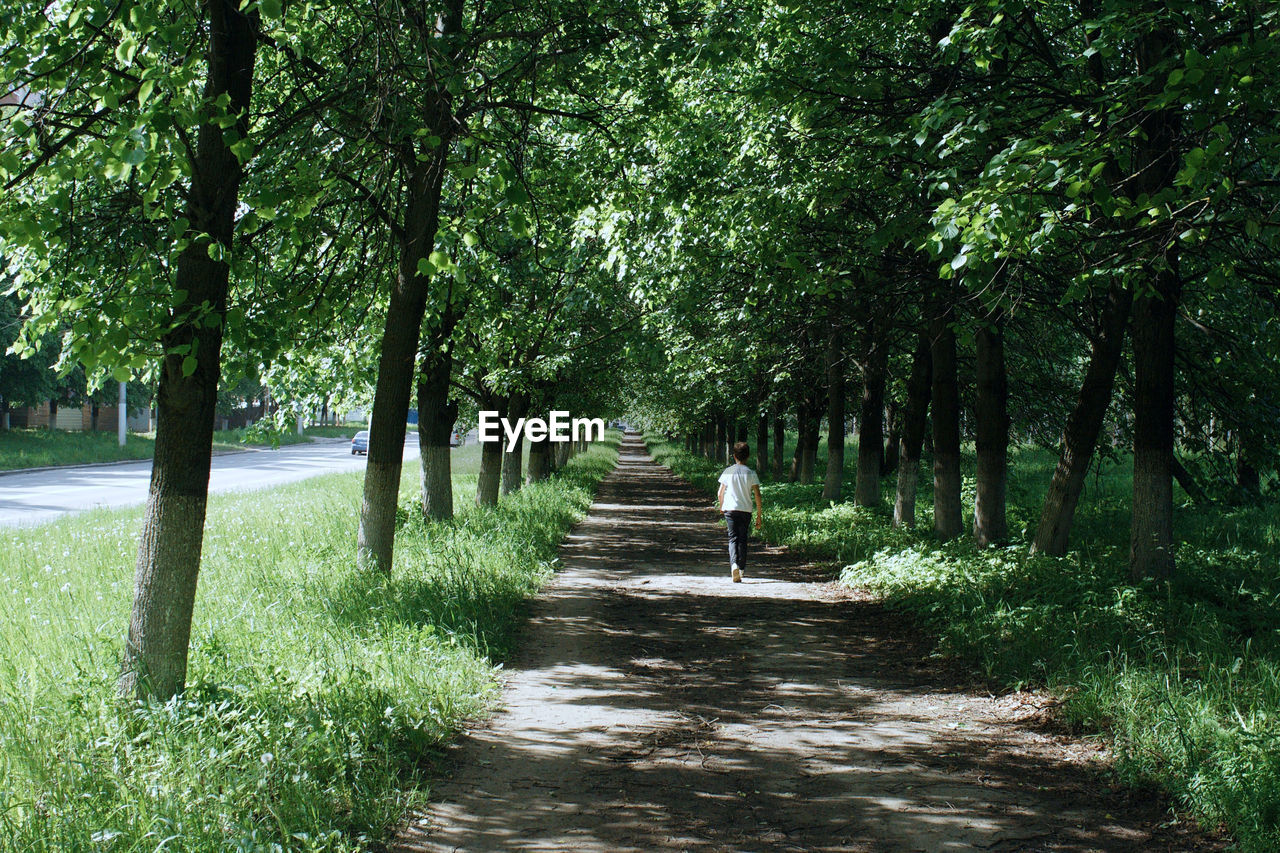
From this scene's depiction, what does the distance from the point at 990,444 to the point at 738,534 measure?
3.39 meters

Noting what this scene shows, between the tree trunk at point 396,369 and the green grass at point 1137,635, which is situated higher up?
the tree trunk at point 396,369

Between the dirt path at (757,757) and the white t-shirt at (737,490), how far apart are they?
2.79 meters

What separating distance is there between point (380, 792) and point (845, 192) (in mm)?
6985

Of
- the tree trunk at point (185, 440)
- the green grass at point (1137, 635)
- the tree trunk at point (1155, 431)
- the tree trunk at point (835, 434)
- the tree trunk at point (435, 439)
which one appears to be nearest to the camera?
the green grass at point (1137, 635)

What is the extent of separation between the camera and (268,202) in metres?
4.96

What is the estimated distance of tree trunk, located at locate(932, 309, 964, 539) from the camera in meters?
13.1

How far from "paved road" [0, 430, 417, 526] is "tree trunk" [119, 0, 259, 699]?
10.4 metres

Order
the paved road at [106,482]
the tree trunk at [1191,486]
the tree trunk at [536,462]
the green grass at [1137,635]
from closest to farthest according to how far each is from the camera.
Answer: the green grass at [1137,635], the tree trunk at [1191,486], the paved road at [106,482], the tree trunk at [536,462]

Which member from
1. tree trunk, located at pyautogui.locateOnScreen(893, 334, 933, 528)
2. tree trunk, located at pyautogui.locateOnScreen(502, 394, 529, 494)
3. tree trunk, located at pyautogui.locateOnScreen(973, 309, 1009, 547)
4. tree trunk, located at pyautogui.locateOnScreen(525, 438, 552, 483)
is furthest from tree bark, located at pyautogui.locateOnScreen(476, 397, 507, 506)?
tree trunk, located at pyautogui.locateOnScreen(973, 309, 1009, 547)

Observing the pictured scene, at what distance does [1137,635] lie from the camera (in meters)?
7.24

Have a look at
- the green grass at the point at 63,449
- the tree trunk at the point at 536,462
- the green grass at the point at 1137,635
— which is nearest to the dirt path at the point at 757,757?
the green grass at the point at 1137,635

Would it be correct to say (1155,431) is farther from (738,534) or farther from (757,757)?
(757,757)

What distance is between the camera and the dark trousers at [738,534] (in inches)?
487

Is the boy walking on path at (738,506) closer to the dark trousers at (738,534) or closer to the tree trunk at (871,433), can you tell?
the dark trousers at (738,534)
